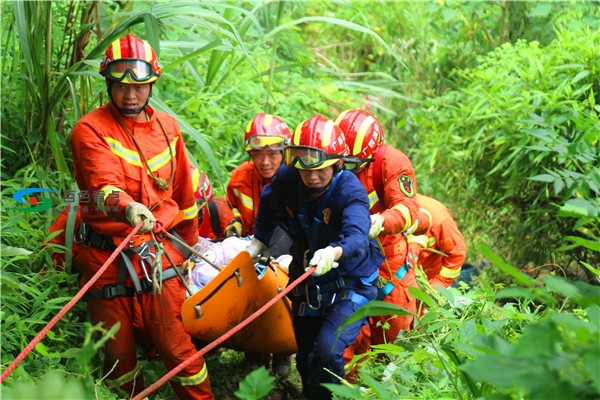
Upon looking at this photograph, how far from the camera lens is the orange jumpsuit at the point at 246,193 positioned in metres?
5.85

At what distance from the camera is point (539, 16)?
30.0 feet

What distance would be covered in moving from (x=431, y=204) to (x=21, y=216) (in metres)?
2.91

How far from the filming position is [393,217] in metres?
4.79

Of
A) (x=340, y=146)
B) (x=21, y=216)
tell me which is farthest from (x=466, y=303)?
(x=21, y=216)

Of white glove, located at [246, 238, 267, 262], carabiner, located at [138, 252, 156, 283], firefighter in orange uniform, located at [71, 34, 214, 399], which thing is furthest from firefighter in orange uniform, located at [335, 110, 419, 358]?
carabiner, located at [138, 252, 156, 283]

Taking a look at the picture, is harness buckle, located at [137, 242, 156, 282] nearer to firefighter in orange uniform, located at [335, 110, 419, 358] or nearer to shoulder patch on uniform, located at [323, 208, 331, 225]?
shoulder patch on uniform, located at [323, 208, 331, 225]

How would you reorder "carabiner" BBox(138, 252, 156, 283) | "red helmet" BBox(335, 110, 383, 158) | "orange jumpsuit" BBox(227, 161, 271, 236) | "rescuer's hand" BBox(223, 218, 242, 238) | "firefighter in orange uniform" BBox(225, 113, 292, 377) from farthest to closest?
"orange jumpsuit" BBox(227, 161, 271, 236) → "rescuer's hand" BBox(223, 218, 242, 238) → "firefighter in orange uniform" BBox(225, 113, 292, 377) → "red helmet" BBox(335, 110, 383, 158) → "carabiner" BBox(138, 252, 156, 283)

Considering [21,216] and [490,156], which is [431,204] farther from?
[21,216]

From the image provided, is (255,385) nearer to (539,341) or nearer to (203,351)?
(539,341)

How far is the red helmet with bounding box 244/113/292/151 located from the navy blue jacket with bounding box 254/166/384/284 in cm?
87

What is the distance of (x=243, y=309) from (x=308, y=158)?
0.93 metres

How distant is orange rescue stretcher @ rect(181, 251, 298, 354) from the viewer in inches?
179

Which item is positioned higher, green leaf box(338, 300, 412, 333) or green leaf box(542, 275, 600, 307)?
green leaf box(542, 275, 600, 307)

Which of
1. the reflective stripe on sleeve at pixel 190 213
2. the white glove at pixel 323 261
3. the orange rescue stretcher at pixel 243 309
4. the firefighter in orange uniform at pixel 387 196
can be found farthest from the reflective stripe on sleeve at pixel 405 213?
the reflective stripe on sleeve at pixel 190 213
